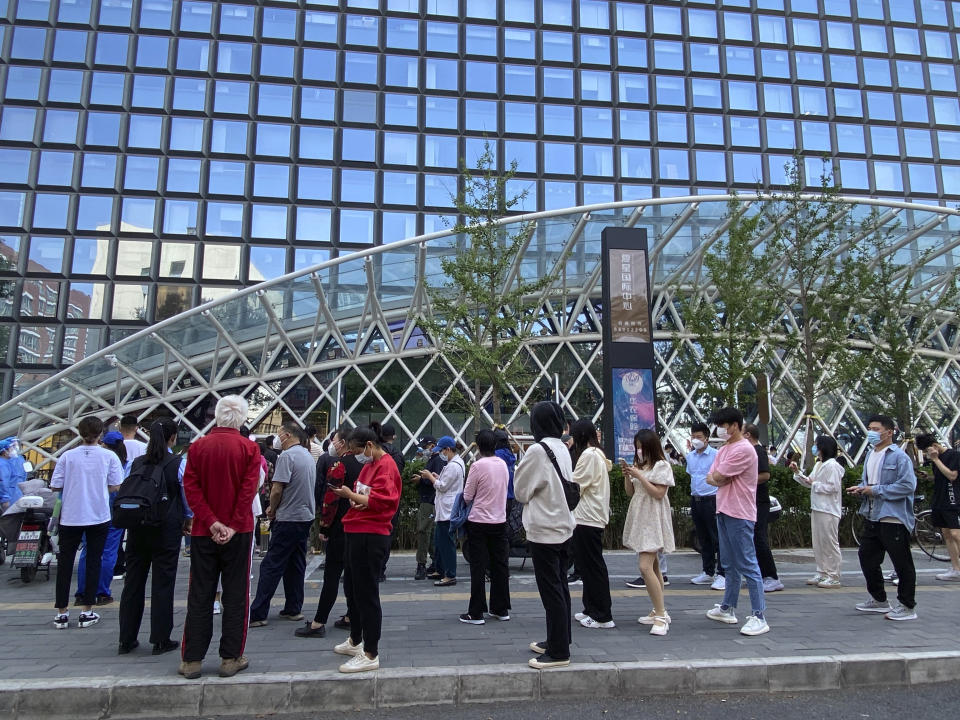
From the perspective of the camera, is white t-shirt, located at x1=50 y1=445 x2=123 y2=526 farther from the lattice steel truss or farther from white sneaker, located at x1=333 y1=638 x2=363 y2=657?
the lattice steel truss

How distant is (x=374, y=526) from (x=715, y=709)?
2635mm

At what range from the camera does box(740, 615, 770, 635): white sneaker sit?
19.2ft

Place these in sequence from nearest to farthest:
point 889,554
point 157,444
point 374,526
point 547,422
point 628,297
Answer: point 374,526 < point 547,422 < point 157,444 < point 889,554 < point 628,297

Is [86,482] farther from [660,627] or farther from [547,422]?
[660,627]

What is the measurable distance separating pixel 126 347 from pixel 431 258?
9290 mm

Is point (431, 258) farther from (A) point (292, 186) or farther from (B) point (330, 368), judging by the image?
(A) point (292, 186)

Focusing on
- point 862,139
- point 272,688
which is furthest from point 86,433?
point 862,139

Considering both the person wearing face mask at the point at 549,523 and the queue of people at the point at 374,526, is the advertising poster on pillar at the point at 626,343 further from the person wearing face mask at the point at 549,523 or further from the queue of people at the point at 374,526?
the person wearing face mask at the point at 549,523

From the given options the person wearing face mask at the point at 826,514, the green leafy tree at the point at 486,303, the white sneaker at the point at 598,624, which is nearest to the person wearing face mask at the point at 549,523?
the white sneaker at the point at 598,624

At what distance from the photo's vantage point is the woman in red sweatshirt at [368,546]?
4.88 m

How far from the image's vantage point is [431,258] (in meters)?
19.6

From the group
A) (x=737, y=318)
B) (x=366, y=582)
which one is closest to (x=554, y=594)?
(x=366, y=582)

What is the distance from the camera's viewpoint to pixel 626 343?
14.9 metres

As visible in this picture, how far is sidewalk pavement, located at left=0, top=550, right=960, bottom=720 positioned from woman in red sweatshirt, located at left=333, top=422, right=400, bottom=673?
0.58 ft
